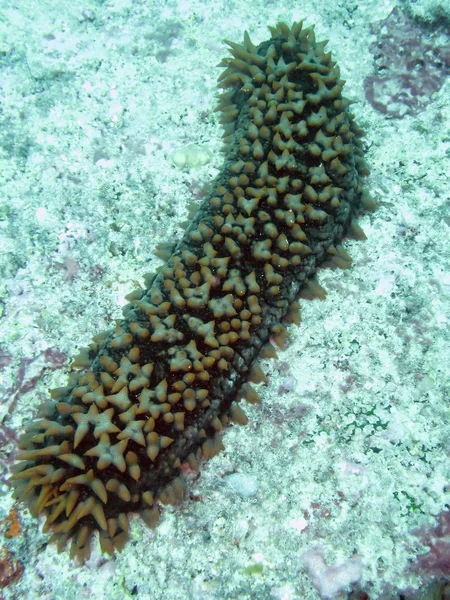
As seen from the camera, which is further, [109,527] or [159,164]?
[159,164]

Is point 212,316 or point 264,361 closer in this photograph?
point 212,316

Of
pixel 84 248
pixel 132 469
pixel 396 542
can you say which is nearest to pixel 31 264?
pixel 84 248

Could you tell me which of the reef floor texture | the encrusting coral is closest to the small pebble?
the reef floor texture

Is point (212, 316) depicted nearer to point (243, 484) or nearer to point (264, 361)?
point (264, 361)

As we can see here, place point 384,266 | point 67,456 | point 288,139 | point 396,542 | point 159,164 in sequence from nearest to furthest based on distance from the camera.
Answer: point 67,456
point 396,542
point 288,139
point 384,266
point 159,164

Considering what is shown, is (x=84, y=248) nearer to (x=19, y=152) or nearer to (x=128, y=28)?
(x=19, y=152)

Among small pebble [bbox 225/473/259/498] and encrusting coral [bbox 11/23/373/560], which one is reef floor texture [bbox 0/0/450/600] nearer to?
small pebble [bbox 225/473/259/498]

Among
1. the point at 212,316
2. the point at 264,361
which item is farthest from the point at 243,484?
the point at 212,316
